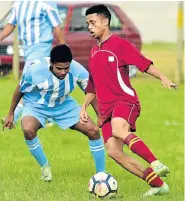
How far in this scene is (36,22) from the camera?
1102 centimetres

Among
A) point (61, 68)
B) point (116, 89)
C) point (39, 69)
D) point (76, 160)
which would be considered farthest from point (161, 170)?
point (76, 160)

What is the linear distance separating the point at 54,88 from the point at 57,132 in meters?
4.02

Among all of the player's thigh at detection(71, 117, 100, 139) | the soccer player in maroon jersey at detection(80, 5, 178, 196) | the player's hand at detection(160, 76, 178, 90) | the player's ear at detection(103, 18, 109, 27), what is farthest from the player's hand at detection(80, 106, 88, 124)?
the player's hand at detection(160, 76, 178, 90)

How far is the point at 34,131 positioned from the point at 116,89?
116 cm

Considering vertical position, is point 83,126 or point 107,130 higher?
point 107,130

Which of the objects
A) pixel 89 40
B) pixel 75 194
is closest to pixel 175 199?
pixel 75 194

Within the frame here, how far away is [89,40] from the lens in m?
19.2

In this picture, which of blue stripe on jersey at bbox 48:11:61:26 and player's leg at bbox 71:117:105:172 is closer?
player's leg at bbox 71:117:105:172

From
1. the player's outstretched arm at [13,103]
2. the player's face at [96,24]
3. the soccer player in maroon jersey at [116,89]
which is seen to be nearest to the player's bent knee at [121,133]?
the soccer player in maroon jersey at [116,89]

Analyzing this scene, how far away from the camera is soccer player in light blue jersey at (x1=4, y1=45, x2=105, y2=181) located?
27.2 ft

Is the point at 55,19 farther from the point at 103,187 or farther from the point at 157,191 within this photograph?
the point at 157,191

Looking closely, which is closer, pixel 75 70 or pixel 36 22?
pixel 75 70

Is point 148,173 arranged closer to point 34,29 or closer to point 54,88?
point 54,88

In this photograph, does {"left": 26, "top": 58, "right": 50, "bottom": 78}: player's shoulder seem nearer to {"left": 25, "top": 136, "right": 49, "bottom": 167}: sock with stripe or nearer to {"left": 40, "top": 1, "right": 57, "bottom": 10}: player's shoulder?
{"left": 25, "top": 136, "right": 49, "bottom": 167}: sock with stripe
